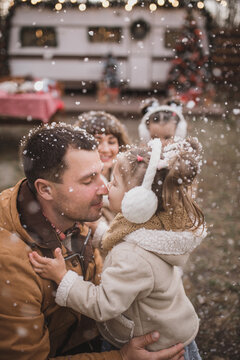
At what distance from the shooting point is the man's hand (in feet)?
6.99

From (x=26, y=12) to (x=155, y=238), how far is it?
60.7 feet

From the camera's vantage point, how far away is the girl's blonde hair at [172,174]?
6.82 feet

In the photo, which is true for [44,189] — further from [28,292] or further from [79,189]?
[28,292]

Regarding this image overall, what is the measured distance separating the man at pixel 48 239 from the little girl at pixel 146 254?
86 millimetres

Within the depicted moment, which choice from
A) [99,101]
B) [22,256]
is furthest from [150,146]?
[99,101]

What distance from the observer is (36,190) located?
7.50 feet

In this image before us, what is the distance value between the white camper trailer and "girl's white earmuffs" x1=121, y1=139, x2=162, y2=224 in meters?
16.5

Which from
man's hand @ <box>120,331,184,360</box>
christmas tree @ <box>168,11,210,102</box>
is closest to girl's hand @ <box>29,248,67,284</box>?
man's hand @ <box>120,331,184,360</box>

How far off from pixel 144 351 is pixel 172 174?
3.13 feet

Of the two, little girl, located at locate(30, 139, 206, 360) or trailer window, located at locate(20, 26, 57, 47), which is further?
trailer window, located at locate(20, 26, 57, 47)

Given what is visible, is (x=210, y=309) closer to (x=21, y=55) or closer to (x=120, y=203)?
(x=120, y=203)

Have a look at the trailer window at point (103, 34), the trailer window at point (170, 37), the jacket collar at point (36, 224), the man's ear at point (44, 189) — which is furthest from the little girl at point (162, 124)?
the trailer window at point (103, 34)

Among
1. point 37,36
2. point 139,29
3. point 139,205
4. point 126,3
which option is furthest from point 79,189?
point 126,3

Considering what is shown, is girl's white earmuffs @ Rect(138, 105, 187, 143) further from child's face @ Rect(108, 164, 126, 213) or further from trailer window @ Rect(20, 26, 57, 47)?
trailer window @ Rect(20, 26, 57, 47)
